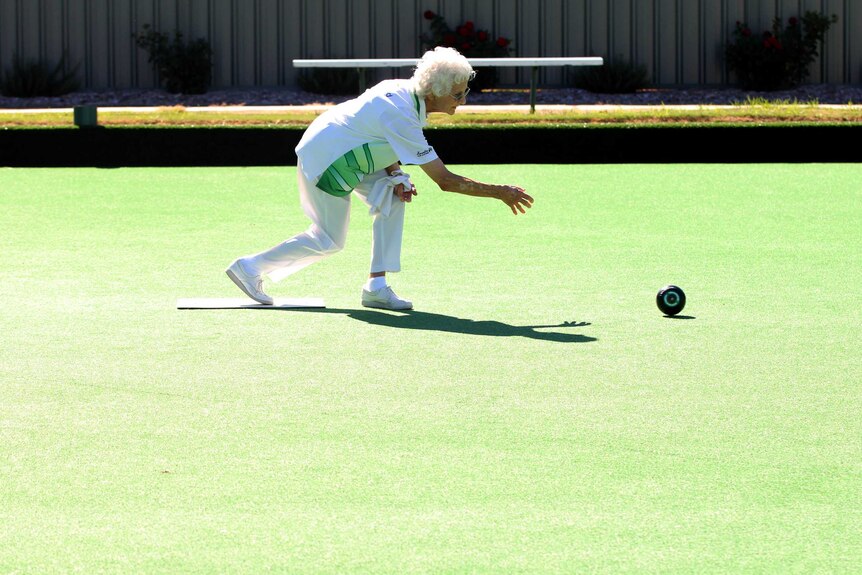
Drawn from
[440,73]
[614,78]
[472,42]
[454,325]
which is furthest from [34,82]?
[454,325]

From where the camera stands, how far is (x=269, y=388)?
5.30 metres

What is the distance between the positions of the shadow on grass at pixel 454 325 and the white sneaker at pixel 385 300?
2.2 inches

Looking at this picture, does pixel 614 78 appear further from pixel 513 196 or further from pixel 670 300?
pixel 513 196

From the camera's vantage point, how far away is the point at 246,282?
7.16m

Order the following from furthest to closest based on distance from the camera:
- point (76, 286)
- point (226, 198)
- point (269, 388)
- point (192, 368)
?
point (226, 198) < point (76, 286) < point (192, 368) < point (269, 388)

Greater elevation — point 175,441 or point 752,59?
point 752,59

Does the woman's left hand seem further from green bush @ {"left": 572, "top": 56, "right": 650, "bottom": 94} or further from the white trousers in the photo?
green bush @ {"left": 572, "top": 56, "right": 650, "bottom": 94}

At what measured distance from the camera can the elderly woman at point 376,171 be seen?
22.2 feet

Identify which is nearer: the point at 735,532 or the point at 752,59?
the point at 735,532

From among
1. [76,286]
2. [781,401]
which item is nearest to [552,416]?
[781,401]

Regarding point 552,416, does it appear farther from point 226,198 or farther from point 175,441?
point 226,198

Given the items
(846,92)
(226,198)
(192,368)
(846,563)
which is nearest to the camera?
(846,563)

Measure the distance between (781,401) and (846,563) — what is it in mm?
1693

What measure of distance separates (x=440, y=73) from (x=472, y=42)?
56.2 feet
